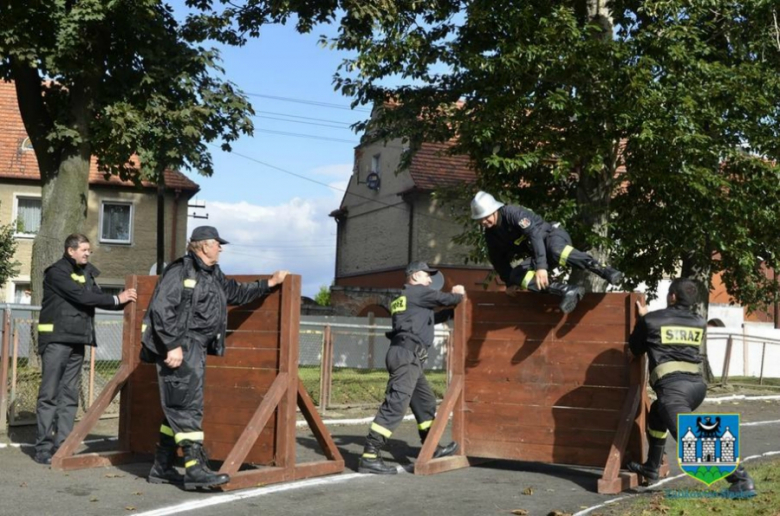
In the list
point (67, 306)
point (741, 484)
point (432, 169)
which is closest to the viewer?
point (741, 484)

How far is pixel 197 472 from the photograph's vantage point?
8.16 meters

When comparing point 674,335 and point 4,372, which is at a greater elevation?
point 674,335

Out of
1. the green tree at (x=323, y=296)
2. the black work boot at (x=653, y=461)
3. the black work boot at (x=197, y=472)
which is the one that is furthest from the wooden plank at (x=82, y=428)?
the green tree at (x=323, y=296)

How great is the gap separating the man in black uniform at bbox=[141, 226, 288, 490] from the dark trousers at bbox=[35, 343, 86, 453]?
1676 millimetres

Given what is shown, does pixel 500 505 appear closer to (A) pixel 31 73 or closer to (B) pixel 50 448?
(B) pixel 50 448

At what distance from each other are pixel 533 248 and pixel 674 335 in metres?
1.50

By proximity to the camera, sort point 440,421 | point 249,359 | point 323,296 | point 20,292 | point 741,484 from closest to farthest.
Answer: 1. point 741,484
2. point 249,359
3. point 440,421
4. point 20,292
5. point 323,296

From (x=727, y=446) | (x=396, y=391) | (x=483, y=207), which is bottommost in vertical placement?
(x=727, y=446)

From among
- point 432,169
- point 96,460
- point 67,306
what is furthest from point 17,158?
point 96,460

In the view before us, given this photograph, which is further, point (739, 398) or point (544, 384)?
point (739, 398)

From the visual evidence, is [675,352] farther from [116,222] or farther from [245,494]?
[116,222]

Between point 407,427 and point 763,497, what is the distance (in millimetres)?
6906

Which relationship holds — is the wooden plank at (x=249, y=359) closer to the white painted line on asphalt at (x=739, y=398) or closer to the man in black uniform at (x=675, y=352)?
the man in black uniform at (x=675, y=352)

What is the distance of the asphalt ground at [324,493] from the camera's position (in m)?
7.55
